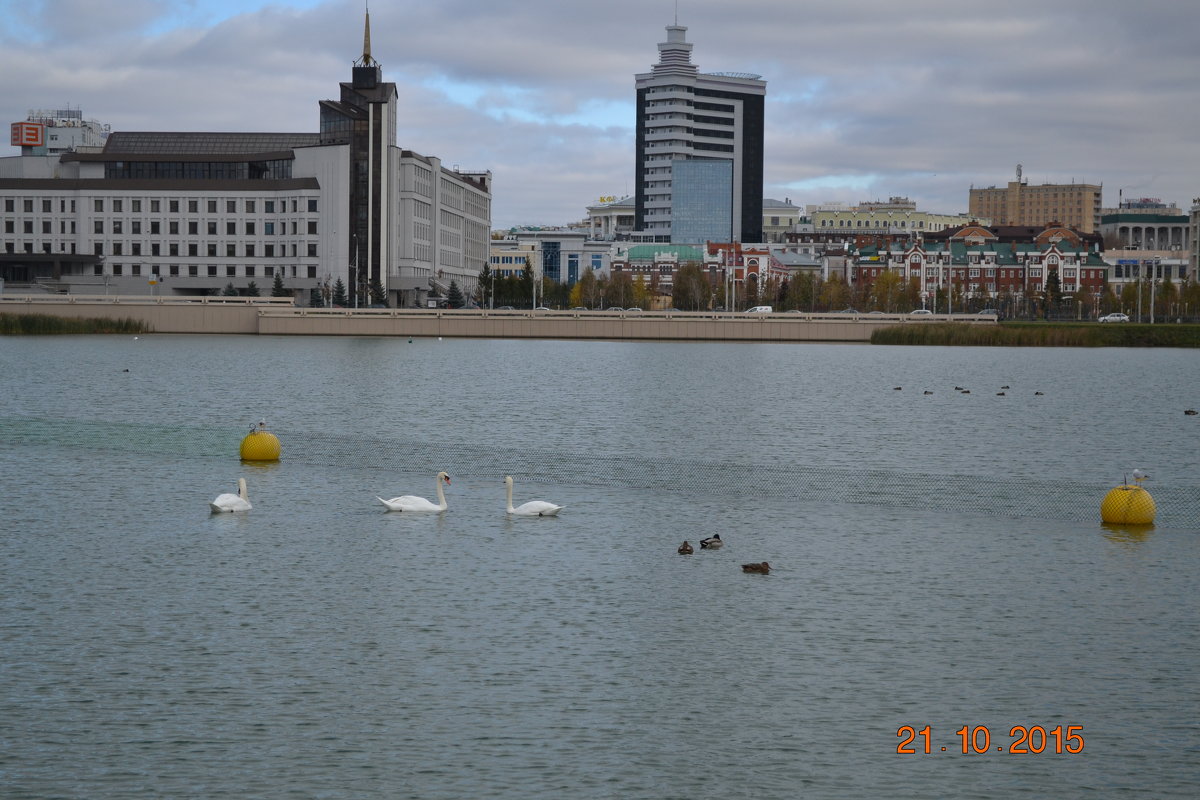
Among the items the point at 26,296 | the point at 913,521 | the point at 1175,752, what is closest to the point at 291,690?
the point at 1175,752

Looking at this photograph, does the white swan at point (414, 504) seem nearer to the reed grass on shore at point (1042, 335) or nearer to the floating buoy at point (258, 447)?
the floating buoy at point (258, 447)

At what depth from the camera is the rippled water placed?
1420 centimetres

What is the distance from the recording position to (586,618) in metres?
19.8

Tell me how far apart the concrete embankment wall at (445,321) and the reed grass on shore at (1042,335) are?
5181 mm

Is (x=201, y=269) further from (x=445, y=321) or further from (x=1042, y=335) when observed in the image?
(x=1042, y=335)

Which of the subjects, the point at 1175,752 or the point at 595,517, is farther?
the point at 595,517

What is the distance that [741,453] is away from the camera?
40250mm

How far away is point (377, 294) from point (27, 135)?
62.2 m

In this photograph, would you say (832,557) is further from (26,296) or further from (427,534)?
(26,296)

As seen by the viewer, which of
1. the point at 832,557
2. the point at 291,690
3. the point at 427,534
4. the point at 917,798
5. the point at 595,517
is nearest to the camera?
the point at 917,798

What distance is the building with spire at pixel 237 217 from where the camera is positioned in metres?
164

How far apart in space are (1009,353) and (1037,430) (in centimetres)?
8071

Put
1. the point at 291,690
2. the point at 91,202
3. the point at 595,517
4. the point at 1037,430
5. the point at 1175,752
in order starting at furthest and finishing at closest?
the point at 91,202
the point at 1037,430
the point at 595,517
the point at 291,690
the point at 1175,752

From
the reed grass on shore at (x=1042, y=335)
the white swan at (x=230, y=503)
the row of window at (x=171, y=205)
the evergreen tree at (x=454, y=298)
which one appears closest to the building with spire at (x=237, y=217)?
the row of window at (x=171, y=205)
